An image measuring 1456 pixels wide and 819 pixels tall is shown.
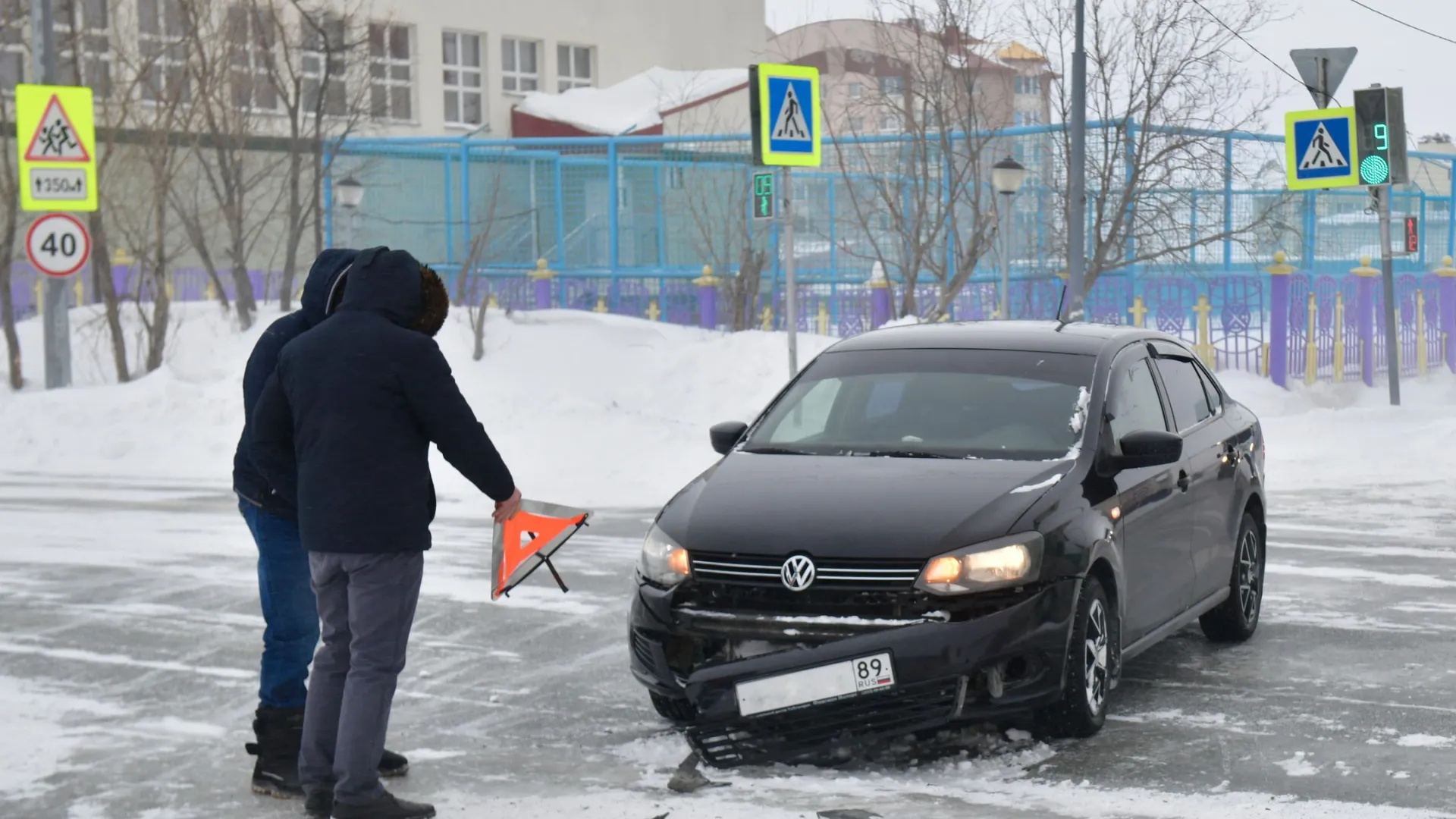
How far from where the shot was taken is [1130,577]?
6.89 meters

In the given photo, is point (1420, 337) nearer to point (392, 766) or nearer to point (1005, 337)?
point (1005, 337)

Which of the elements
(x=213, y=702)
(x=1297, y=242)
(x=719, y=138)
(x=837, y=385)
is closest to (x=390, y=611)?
(x=213, y=702)

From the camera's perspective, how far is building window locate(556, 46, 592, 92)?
48.4 metres

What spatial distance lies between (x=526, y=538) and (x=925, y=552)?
127 centimetres

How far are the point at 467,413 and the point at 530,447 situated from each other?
1154cm

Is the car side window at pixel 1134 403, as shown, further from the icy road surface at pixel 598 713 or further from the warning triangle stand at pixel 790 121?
the warning triangle stand at pixel 790 121

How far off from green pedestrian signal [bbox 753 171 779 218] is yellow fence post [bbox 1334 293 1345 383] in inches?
457

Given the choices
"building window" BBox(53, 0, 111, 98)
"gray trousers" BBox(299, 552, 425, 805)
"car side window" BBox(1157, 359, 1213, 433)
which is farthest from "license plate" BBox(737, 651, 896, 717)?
"building window" BBox(53, 0, 111, 98)

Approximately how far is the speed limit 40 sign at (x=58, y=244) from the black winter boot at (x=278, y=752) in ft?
43.9

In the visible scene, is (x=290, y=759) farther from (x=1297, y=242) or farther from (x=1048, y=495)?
(x=1297, y=242)

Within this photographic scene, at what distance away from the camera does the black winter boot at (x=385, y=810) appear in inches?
216

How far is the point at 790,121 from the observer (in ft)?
49.6

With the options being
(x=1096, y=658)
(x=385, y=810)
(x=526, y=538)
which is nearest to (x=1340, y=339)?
(x=1096, y=658)

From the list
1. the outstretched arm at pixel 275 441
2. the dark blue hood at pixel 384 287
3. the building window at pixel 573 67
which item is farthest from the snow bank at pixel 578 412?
the building window at pixel 573 67
